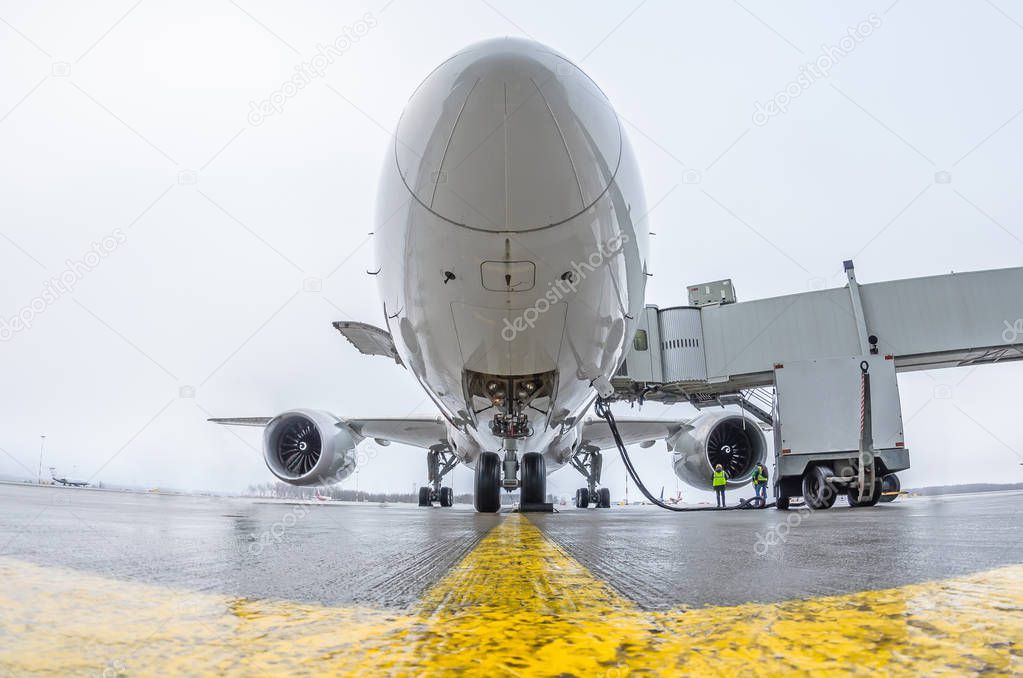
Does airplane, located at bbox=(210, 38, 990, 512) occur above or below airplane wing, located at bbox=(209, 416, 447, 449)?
above

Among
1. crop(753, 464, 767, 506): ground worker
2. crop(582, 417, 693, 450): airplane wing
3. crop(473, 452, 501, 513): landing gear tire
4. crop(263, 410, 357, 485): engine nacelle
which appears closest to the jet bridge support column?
crop(753, 464, 767, 506): ground worker

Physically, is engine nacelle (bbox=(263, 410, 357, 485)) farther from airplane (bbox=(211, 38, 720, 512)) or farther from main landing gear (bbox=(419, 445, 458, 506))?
airplane (bbox=(211, 38, 720, 512))

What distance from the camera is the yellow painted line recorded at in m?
0.60

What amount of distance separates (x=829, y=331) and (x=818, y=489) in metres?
9.38

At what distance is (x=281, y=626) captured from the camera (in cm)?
81

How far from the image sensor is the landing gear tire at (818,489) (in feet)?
27.0

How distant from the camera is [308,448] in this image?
11070 millimetres

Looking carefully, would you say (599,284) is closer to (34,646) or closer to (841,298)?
(34,646)

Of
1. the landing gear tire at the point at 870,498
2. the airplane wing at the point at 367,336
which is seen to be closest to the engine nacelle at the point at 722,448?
the landing gear tire at the point at 870,498

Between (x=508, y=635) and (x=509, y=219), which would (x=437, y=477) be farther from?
(x=508, y=635)

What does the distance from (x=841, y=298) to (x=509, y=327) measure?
1536 centimetres

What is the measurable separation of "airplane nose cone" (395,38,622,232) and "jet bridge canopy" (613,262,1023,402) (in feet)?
40.1

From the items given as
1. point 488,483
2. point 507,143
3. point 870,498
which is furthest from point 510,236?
point 870,498

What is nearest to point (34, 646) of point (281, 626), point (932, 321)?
point (281, 626)
